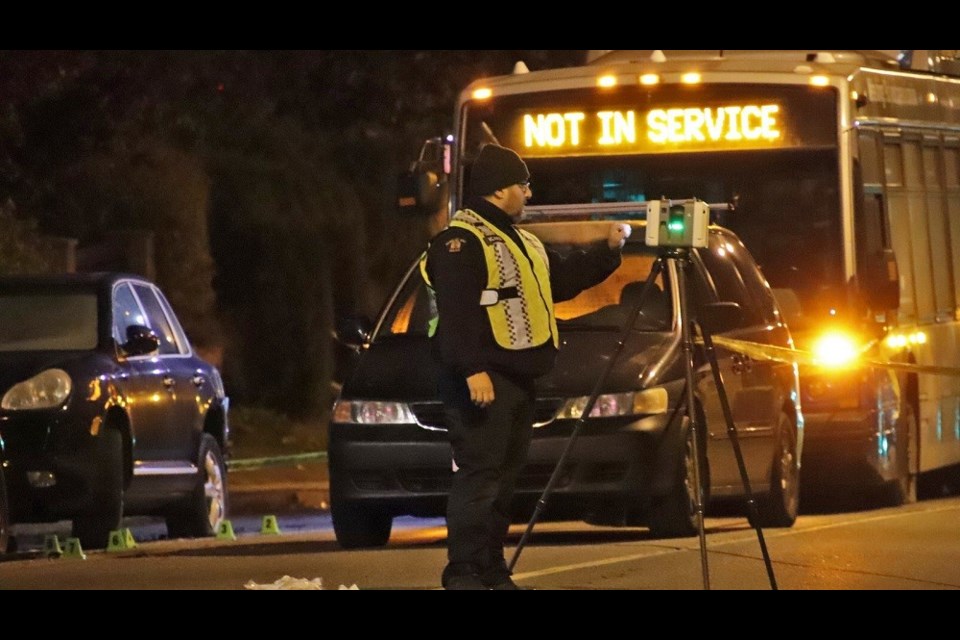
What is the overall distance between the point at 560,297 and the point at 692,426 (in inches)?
33.8

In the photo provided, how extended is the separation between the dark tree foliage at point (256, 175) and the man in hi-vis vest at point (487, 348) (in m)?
12.8

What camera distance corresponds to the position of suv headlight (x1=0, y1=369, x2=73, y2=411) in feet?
49.7

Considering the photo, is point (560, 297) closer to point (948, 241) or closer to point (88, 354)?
point (88, 354)

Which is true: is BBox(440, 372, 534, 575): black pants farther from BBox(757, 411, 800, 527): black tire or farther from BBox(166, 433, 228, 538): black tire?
BBox(166, 433, 228, 538): black tire

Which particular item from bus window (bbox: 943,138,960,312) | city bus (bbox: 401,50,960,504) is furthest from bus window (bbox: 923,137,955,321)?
city bus (bbox: 401,50,960,504)

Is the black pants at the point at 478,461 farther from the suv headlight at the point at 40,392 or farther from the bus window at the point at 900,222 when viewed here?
the bus window at the point at 900,222

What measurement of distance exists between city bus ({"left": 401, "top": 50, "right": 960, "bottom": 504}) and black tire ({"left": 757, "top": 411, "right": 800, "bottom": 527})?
1784 millimetres

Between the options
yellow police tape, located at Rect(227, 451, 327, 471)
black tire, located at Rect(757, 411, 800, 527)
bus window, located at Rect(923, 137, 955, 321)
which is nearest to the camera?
black tire, located at Rect(757, 411, 800, 527)

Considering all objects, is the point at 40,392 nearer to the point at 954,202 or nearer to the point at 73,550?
the point at 73,550

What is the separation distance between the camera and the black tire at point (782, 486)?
15625 millimetres

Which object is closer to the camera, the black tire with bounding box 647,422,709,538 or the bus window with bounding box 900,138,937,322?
the black tire with bounding box 647,422,709,538

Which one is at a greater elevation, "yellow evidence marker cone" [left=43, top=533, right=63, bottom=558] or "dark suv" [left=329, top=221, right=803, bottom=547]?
"dark suv" [left=329, top=221, right=803, bottom=547]

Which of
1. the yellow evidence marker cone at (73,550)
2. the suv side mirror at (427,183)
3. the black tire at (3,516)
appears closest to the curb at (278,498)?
the suv side mirror at (427,183)

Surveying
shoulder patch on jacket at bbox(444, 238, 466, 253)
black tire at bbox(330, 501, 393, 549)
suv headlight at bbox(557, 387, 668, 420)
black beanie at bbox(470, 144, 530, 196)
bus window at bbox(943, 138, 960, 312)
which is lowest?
black tire at bbox(330, 501, 393, 549)
